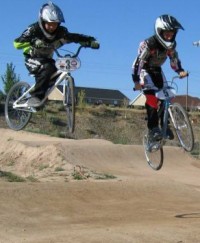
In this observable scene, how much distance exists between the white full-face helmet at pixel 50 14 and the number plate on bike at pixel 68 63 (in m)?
0.74

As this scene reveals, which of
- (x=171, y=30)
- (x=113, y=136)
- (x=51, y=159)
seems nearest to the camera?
(x=171, y=30)

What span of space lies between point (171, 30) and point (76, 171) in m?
12.8

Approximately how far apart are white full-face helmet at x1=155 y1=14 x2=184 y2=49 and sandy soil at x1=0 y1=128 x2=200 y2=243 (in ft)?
13.3

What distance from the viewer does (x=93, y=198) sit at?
684 inches

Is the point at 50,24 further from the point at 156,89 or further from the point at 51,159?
the point at 51,159

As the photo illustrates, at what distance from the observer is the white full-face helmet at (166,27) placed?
36.7 feet

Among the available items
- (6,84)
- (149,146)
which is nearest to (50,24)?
(149,146)

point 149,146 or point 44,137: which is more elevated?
point 149,146

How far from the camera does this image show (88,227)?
514 inches

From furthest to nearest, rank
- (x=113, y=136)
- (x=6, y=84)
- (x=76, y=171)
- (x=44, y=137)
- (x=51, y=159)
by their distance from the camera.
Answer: (x=6, y=84) → (x=113, y=136) → (x=44, y=137) → (x=51, y=159) → (x=76, y=171)

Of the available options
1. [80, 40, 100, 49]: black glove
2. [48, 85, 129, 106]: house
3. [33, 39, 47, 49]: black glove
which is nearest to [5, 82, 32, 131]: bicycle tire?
[33, 39, 47, 49]: black glove

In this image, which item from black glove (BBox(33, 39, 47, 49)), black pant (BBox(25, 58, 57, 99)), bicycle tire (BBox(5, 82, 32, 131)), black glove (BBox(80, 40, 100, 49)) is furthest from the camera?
bicycle tire (BBox(5, 82, 32, 131))

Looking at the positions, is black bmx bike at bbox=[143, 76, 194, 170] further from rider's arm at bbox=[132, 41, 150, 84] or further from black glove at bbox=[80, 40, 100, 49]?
black glove at bbox=[80, 40, 100, 49]

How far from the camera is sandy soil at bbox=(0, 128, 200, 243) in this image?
1241 cm
